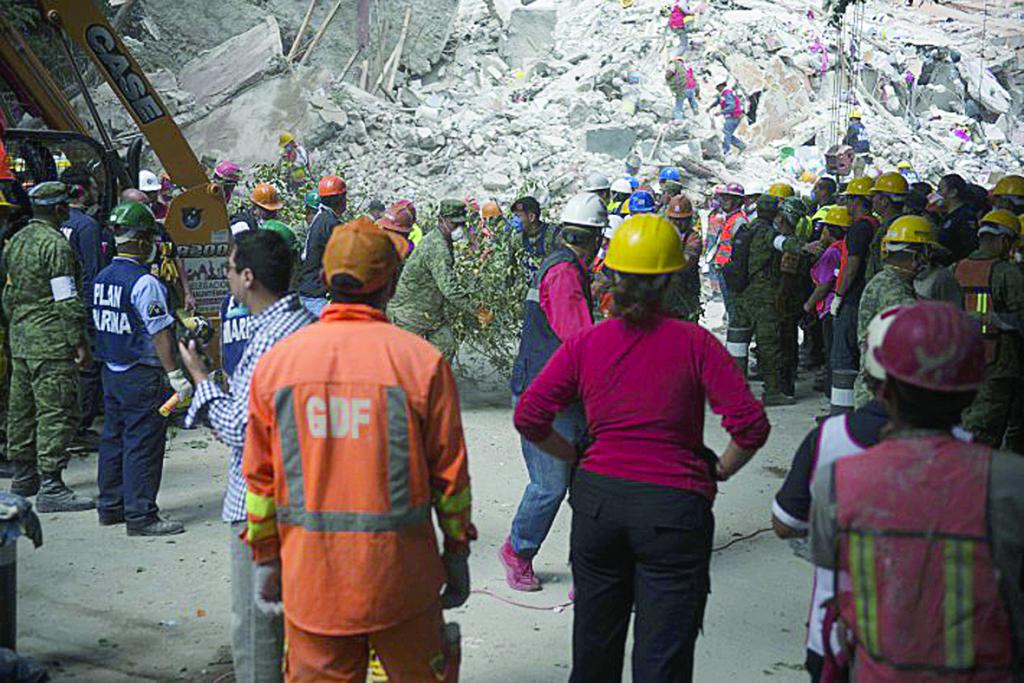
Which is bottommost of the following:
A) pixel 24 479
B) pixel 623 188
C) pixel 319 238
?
pixel 24 479

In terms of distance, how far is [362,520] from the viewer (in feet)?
10.3

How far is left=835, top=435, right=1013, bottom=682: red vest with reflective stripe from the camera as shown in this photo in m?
2.52

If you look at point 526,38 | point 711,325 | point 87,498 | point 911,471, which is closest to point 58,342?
point 87,498

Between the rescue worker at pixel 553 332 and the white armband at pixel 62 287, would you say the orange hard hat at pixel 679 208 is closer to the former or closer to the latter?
the rescue worker at pixel 553 332

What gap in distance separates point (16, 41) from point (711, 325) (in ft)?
30.5

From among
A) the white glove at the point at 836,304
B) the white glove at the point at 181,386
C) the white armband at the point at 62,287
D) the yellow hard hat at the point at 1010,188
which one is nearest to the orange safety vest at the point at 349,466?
the white glove at the point at 181,386

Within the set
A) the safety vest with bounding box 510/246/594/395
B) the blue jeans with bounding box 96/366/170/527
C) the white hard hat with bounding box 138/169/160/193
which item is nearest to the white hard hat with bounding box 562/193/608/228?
the safety vest with bounding box 510/246/594/395

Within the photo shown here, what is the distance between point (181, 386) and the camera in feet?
19.2

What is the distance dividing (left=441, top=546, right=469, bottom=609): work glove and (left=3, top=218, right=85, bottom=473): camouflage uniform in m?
4.72

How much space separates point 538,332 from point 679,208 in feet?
15.5

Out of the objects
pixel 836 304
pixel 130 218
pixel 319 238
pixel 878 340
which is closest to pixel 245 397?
pixel 878 340

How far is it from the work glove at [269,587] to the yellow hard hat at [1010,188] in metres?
8.13

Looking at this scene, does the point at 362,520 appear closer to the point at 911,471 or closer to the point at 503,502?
the point at 911,471

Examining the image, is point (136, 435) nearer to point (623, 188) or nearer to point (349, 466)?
point (349, 466)
